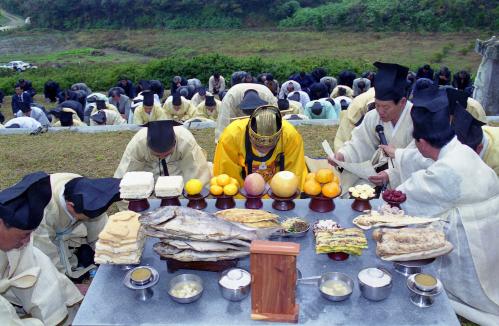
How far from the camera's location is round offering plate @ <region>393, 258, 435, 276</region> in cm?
338

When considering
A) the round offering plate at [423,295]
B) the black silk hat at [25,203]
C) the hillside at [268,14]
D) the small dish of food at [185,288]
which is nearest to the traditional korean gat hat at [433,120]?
the round offering plate at [423,295]

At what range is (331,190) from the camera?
164 inches

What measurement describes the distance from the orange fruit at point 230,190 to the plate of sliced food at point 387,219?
110 centimetres

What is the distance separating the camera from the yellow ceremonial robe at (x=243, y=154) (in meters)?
5.49

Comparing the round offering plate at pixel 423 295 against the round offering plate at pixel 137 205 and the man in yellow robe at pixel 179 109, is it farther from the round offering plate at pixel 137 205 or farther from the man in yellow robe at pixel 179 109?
the man in yellow robe at pixel 179 109

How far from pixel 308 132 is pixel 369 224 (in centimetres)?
663

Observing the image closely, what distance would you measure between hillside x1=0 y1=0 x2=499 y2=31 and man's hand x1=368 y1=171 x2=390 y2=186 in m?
35.8

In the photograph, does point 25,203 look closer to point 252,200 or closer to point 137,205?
point 137,205

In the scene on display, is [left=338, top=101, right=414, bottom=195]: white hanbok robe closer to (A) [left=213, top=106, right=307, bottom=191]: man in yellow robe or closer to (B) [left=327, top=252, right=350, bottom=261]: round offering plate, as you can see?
(A) [left=213, top=106, right=307, bottom=191]: man in yellow robe

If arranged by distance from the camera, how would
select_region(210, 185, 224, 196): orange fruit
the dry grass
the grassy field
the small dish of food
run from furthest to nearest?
1. the grassy field
2. the dry grass
3. select_region(210, 185, 224, 196): orange fruit
4. the small dish of food

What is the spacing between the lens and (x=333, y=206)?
4.34m

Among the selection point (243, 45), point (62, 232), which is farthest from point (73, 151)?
point (243, 45)

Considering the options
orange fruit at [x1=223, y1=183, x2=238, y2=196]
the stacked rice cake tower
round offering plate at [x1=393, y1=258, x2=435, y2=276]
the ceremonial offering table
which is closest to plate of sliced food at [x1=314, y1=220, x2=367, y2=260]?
the ceremonial offering table

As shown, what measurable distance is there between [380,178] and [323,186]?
1.06 meters
